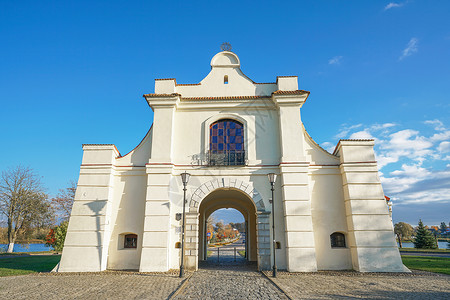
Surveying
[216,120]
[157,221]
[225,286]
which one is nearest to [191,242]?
[157,221]

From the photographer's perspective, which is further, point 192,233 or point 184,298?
point 192,233

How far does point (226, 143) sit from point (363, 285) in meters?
7.87

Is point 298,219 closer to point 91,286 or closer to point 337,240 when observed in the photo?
point 337,240

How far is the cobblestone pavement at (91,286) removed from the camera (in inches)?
282

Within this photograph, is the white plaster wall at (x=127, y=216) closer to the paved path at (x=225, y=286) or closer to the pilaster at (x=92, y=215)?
the pilaster at (x=92, y=215)

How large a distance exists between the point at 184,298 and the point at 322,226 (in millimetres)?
7464

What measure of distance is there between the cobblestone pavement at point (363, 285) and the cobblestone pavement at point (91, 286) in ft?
12.5

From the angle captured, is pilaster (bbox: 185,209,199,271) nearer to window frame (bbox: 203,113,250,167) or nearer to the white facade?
the white facade

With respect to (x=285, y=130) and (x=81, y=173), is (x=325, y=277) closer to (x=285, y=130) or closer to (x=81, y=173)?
(x=285, y=130)

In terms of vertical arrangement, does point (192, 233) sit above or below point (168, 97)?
below

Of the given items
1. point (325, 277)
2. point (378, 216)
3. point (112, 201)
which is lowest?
point (325, 277)

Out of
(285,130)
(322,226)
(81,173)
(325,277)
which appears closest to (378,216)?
(322,226)

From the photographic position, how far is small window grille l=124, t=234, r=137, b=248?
1203cm

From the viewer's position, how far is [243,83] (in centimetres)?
1377
